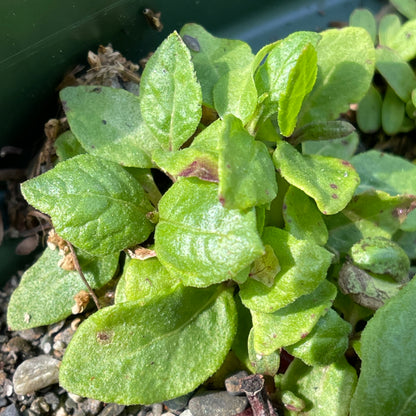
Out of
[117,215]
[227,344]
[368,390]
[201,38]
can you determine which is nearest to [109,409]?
[227,344]

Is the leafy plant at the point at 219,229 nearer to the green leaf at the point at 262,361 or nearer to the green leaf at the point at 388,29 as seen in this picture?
the green leaf at the point at 262,361

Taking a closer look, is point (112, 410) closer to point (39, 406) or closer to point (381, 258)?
point (39, 406)

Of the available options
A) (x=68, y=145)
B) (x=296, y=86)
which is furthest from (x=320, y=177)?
(x=68, y=145)

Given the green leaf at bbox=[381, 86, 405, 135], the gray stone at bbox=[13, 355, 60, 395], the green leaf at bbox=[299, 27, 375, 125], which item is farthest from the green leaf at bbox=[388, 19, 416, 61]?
the gray stone at bbox=[13, 355, 60, 395]

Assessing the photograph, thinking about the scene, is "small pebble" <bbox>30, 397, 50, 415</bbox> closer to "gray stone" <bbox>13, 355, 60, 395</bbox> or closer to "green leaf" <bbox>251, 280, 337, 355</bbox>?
"gray stone" <bbox>13, 355, 60, 395</bbox>

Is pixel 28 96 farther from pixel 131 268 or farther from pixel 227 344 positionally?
pixel 227 344

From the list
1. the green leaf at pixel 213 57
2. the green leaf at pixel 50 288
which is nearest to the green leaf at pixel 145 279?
the green leaf at pixel 50 288
